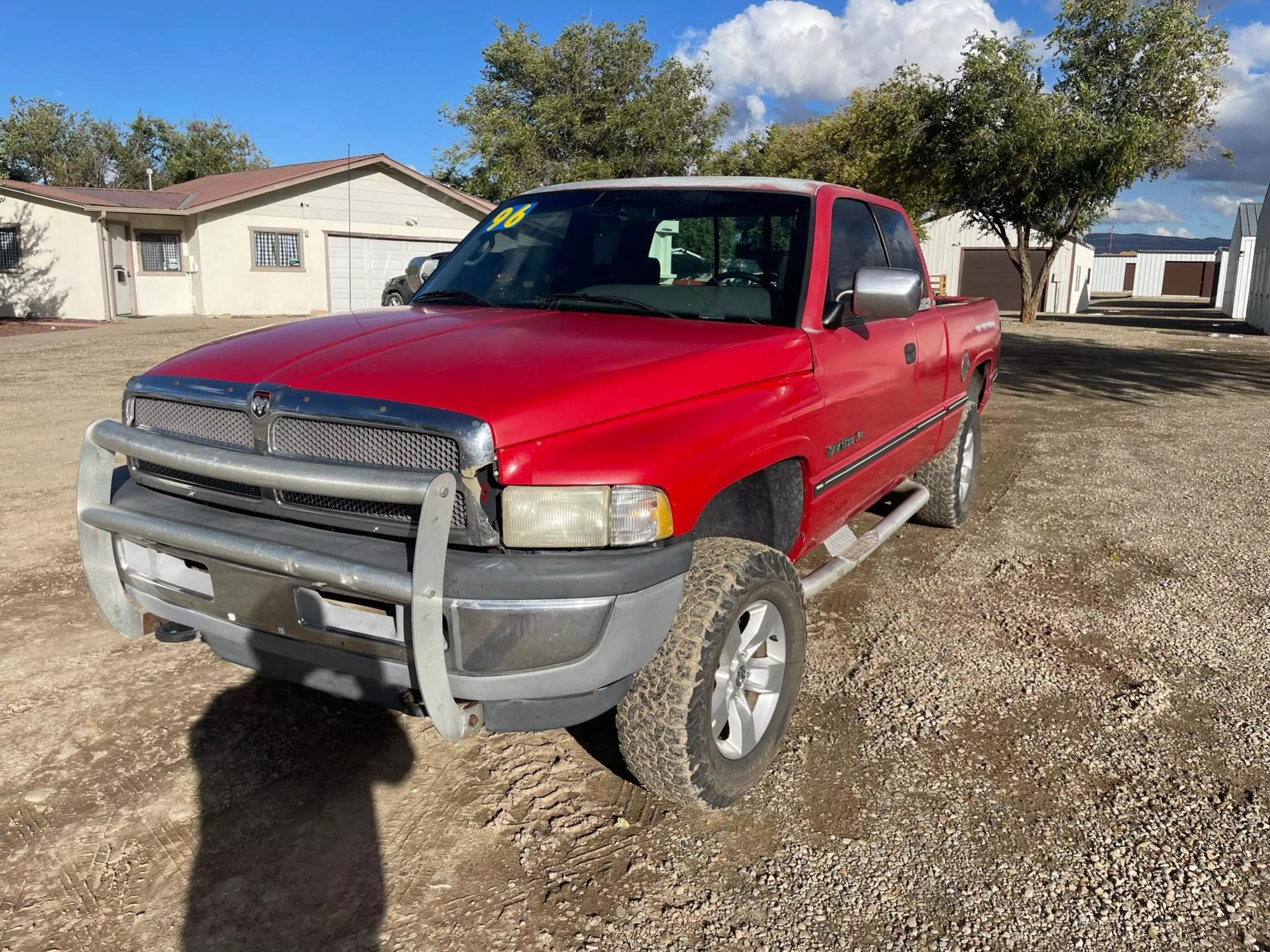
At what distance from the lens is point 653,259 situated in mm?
3818

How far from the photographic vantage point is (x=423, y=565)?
227 centimetres

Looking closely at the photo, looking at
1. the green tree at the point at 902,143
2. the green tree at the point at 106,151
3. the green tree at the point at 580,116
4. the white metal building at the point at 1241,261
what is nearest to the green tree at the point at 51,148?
the green tree at the point at 106,151

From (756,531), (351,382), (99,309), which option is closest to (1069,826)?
(756,531)

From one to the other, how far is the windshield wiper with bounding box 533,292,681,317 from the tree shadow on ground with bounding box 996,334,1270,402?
9729 mm

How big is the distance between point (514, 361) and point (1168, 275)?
69.3 meters

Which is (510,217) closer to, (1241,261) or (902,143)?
(902,143)

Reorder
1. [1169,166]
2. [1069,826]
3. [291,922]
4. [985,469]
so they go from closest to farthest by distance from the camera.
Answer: [291,922], [1069,826], [985,469], [1169,166]

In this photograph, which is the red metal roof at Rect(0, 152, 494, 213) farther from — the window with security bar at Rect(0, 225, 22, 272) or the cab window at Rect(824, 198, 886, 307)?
the cab window at Rect(824, 198, 886, 307)

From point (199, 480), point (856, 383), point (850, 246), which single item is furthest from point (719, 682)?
point (850, 246)

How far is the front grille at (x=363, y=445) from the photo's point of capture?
8.07 feet

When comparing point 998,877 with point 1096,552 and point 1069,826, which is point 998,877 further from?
point 1096,552

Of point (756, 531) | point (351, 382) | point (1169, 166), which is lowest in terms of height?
point (756, 531)

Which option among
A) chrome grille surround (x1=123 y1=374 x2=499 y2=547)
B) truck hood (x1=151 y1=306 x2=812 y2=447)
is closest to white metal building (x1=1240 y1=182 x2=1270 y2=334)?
truck hood (x1=151 y1=306 x2=812 y2=447)

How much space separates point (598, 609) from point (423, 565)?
439 millimetres
